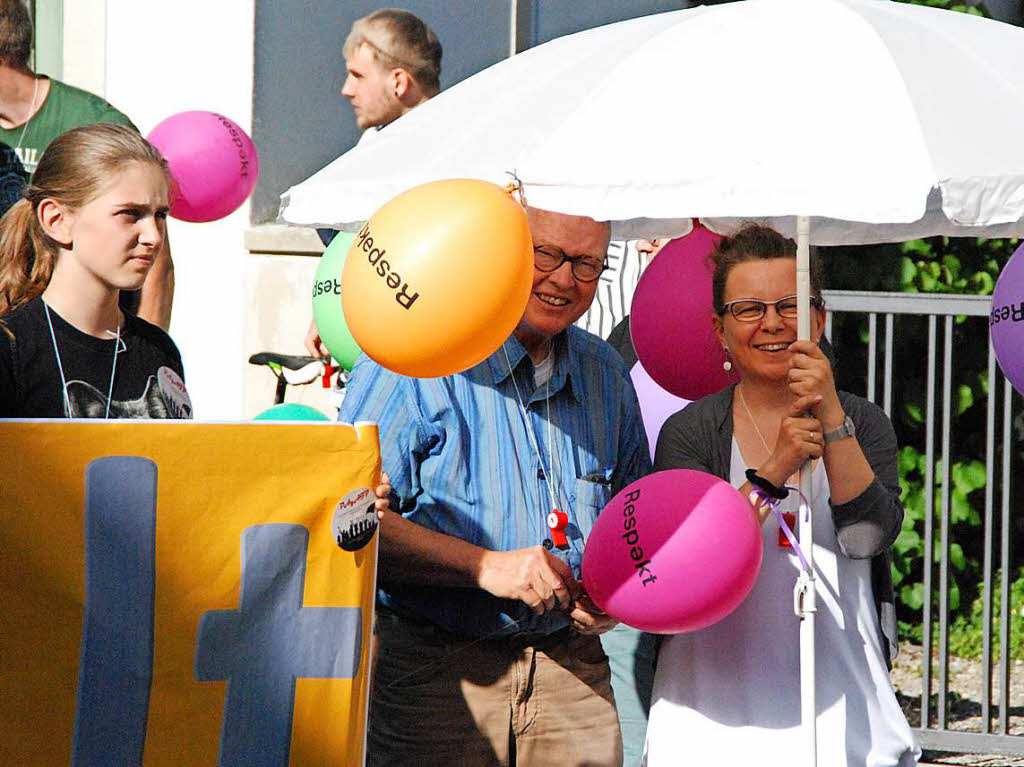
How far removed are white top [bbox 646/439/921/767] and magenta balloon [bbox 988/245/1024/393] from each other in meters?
0.54

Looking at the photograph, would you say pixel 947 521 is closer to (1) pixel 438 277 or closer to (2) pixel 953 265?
(2) pixel 953 265

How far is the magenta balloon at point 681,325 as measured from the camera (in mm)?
3770

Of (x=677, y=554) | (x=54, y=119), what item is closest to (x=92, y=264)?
(x=677, y=554)

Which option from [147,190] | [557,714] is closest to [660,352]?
[557,714]

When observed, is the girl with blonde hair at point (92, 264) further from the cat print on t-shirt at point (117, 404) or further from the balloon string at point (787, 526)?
the balloon string at point (787, 526)

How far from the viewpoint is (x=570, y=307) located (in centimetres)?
327

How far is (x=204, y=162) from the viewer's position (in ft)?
17.0

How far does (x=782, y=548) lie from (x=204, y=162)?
2.80 meters

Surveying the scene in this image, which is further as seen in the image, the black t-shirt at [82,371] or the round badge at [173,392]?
the round badge at [173,392]

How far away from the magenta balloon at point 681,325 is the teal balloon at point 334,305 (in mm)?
1251

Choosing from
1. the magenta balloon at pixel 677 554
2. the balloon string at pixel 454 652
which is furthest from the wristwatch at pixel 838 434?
the balloon string at pixel 454 652

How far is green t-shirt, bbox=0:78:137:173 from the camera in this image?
17.0ft

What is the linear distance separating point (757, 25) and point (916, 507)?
4.23 m

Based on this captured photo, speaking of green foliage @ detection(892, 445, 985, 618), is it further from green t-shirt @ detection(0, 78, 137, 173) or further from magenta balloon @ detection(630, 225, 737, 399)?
green t-shirt @ detection(0, 78, 137, 173)
